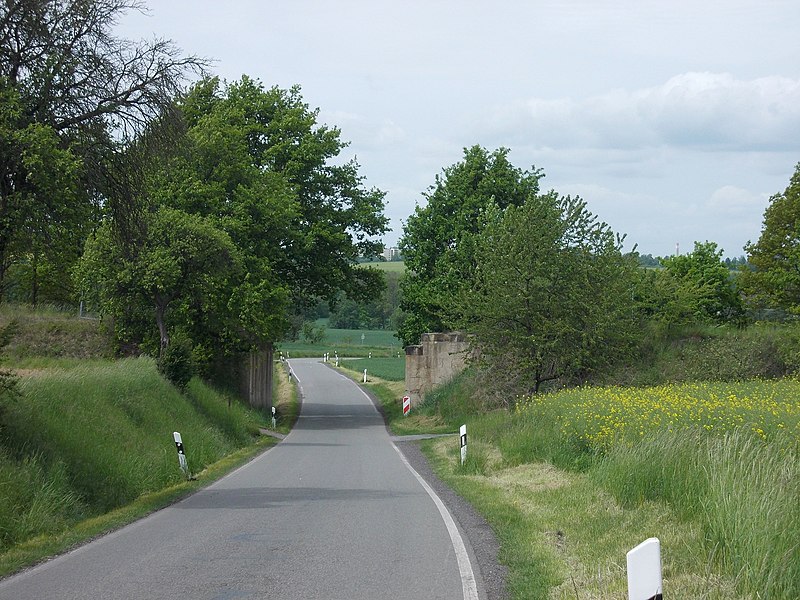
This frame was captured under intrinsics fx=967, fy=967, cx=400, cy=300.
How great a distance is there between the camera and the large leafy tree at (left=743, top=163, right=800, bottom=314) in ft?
123

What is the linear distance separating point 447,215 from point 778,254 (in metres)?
18.7

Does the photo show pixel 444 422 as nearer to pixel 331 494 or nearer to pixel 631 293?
pixel 631 293

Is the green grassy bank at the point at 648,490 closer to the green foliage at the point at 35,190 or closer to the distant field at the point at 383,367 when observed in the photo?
the green foliage at the point at 35,190

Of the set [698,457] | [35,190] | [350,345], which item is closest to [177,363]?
[35,190]

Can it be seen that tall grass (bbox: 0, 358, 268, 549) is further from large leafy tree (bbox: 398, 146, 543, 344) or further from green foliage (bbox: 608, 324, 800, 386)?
large leafy tree (bbox: 398, 146, 543, 344)

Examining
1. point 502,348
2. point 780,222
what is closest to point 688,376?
point 502,348

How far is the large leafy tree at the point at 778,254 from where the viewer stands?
37625 mm

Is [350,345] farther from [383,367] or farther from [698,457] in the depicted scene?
[698,457]

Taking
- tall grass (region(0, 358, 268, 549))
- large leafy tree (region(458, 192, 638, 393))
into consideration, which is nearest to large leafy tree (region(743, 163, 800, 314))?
large leafy tree (region(458, 192, 638, 393))

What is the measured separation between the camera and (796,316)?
A: 36.3 metres

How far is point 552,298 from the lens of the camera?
31.0 meters

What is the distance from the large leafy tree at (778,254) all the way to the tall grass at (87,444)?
2308 cm

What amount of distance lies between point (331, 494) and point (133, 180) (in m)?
6.55

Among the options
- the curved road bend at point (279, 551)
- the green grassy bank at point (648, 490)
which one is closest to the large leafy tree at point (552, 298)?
the green grassy bank at point (648, 490)
